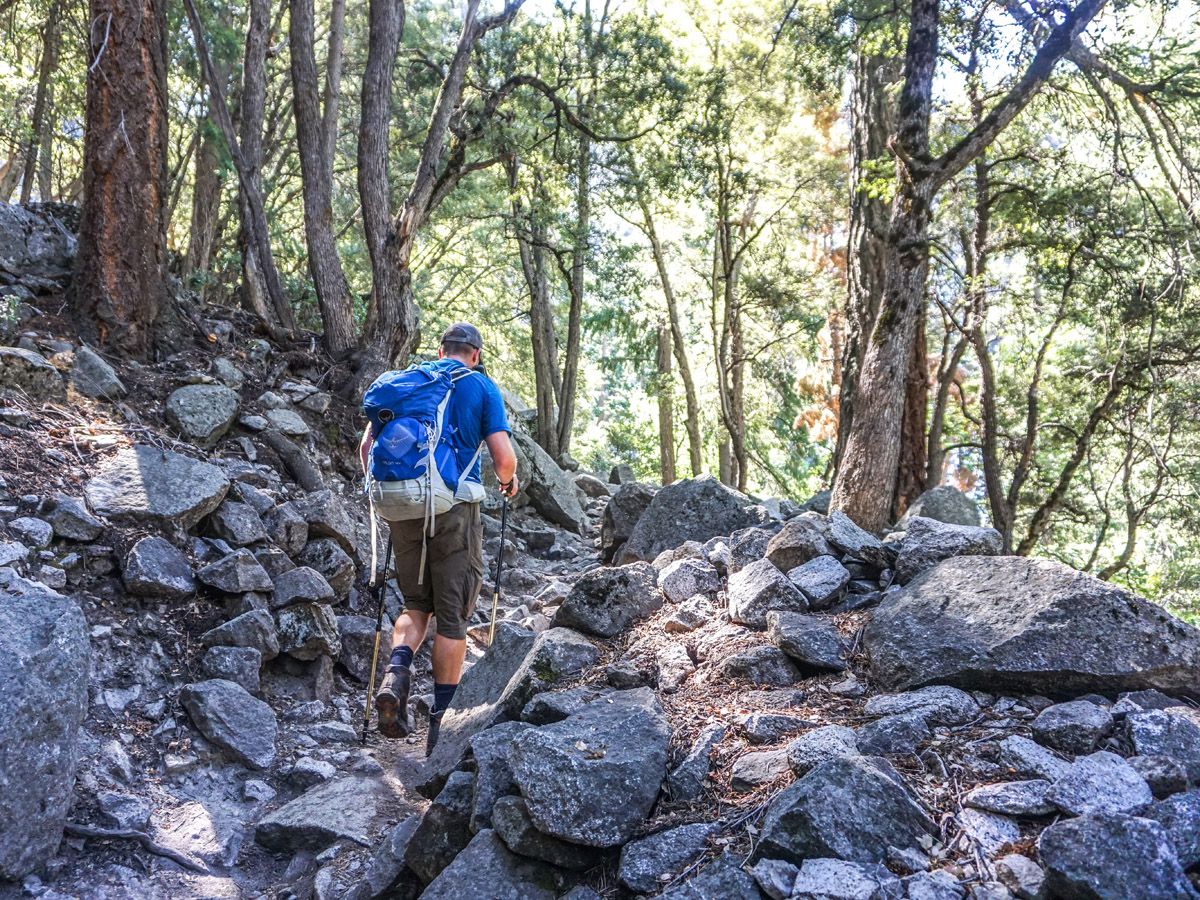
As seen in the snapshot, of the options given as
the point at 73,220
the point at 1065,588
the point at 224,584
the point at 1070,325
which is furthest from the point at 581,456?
the point at 1065,588

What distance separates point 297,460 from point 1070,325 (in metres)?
11.2

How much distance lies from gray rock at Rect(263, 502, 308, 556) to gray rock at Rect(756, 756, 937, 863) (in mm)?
4301

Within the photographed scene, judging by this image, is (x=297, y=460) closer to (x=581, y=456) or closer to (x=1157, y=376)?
(x=1157, y=376)

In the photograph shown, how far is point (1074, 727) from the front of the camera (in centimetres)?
266

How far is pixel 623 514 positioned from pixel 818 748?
19.0 ft

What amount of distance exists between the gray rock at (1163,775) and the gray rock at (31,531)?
192 inches

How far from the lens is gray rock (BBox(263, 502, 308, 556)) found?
18.7ft

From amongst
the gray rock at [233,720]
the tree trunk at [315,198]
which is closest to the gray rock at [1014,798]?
the gray rock at [233,720]

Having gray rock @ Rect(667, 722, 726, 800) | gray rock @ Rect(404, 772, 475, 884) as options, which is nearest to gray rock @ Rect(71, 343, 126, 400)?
gray rock @ Rect(404, 772, 475, 884)

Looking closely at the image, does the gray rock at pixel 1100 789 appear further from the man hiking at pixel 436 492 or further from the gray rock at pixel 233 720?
the gray rock at pixel 233 720

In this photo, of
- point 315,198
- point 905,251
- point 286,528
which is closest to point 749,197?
point 315,198

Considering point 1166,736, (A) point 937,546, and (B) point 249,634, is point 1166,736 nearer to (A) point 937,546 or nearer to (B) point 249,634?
(A) point 937,546

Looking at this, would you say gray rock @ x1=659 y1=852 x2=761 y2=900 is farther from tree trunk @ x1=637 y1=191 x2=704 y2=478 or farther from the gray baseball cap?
tree trunk @ x1=637 y1=191 x2=704 y2=478

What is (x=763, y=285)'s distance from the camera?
16984 mm
